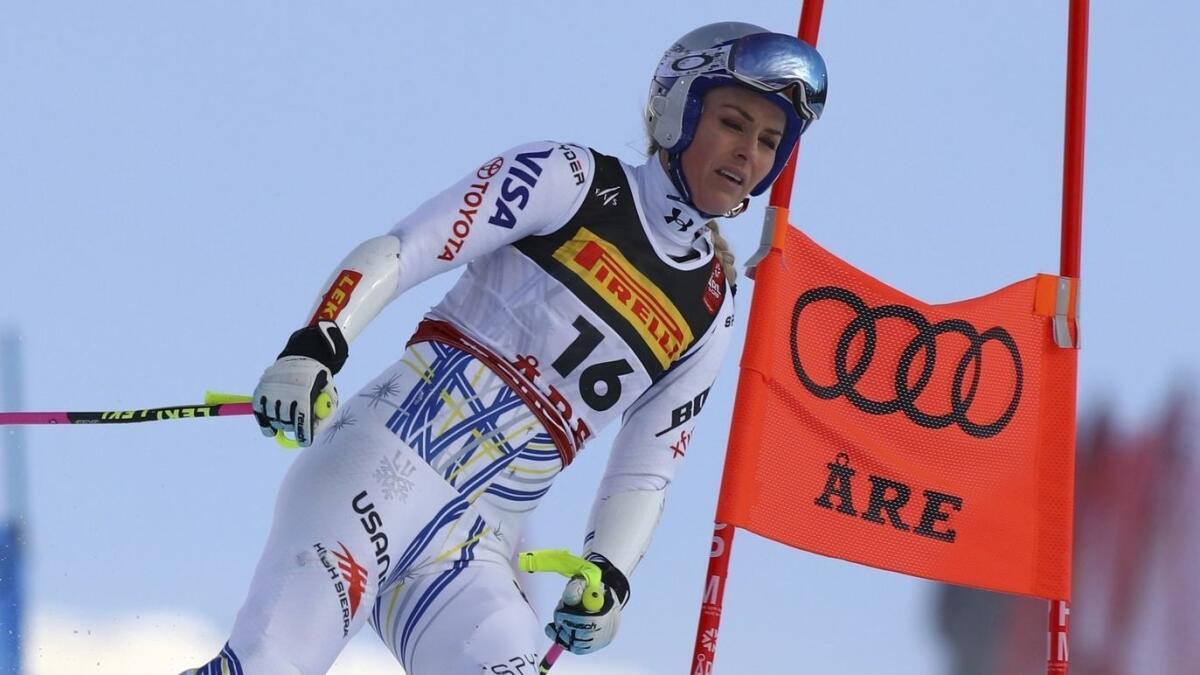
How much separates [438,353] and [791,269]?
56.2 inches

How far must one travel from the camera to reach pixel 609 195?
3500mm

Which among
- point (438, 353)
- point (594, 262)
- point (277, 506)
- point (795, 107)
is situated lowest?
point (277, 506)

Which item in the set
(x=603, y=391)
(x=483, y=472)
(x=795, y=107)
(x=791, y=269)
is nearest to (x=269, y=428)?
(x=483, y=472)

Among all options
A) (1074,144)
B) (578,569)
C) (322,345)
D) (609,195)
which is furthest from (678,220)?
(1074,144)

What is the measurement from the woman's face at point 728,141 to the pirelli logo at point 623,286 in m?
0.23

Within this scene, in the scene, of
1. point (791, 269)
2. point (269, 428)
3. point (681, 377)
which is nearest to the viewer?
point (269, 428)

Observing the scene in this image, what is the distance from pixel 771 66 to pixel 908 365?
142 cm

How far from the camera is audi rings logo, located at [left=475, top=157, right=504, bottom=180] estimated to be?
10.9ft

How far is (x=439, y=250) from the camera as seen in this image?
3186 mm

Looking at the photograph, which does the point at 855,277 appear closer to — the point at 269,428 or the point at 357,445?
the point at 357,445

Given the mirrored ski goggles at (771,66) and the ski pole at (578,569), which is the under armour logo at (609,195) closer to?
the mirrored ski goggles at (771,66)

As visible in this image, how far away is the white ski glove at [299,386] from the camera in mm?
2779

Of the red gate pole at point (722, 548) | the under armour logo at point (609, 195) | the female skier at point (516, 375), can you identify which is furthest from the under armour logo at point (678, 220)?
the red gate pole at point (722, 548)

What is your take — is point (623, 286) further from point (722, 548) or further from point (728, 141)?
point (722, 548)
